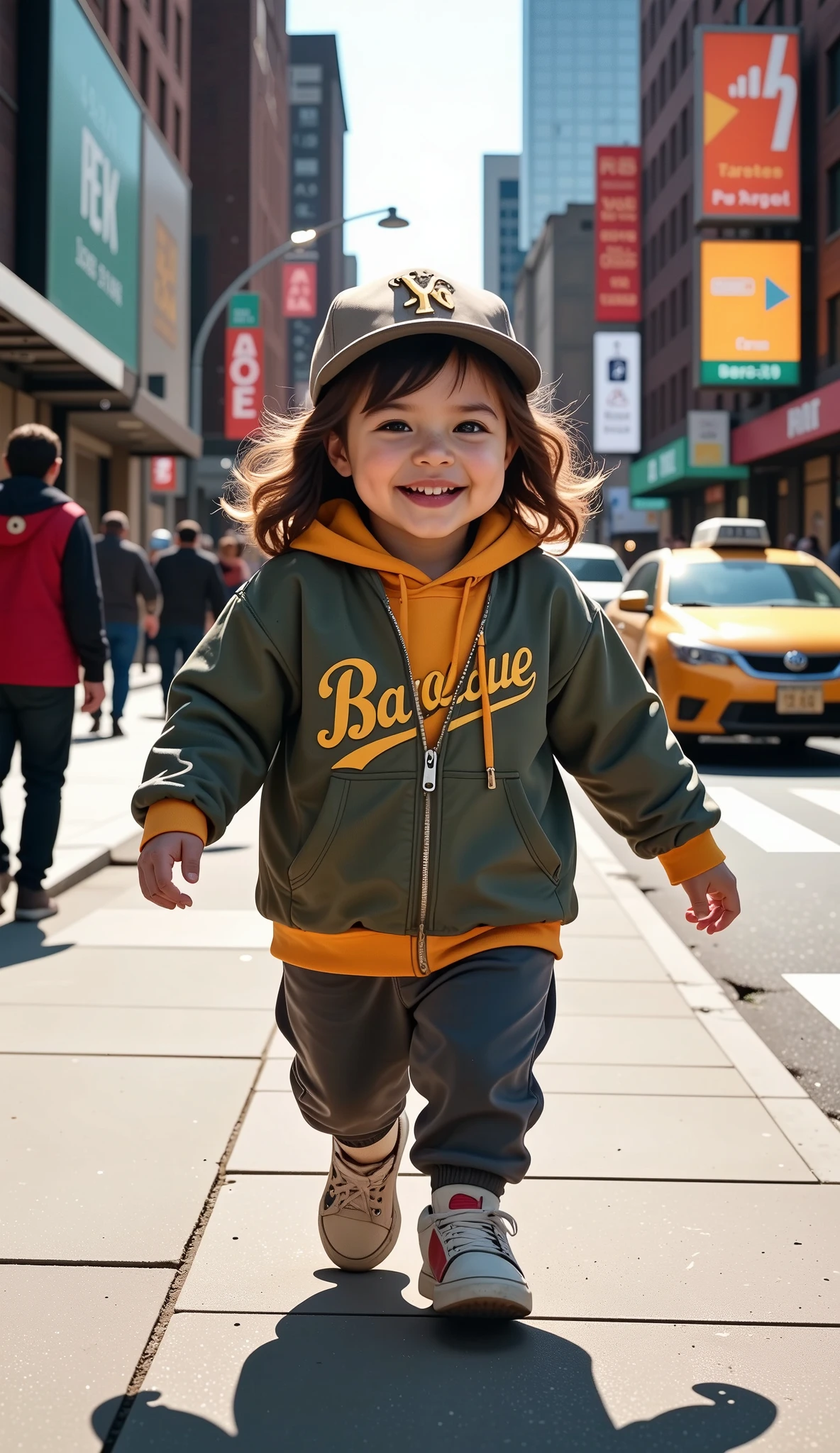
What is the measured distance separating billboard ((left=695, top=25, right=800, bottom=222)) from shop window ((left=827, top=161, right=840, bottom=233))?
660 millimetres

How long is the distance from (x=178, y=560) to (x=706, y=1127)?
11.0m

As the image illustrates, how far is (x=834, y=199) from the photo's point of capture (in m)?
34.1

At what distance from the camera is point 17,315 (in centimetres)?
1447

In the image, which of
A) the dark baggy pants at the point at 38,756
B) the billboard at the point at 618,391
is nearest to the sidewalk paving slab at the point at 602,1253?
the dark baggy pants at the point at 38,756

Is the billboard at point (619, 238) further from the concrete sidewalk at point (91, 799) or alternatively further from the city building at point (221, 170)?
the concrete sidewalk at point (91, 799)

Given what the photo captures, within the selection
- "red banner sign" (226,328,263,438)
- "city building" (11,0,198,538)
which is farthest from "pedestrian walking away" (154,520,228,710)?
"red banner sign" (226,328,263,438)

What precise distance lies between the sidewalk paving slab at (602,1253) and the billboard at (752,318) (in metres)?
33.4

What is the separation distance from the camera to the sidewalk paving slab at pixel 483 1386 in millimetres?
2289

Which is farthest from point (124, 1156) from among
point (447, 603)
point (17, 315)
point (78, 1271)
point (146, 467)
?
point (146, 467)

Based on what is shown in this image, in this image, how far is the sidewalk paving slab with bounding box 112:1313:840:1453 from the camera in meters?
2.29

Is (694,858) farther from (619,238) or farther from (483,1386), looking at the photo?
(619,238)

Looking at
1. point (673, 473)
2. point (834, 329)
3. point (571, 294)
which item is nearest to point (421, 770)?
point (834, 329)

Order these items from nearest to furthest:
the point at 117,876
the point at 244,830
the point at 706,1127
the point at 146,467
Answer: the point at 706,1127
the point at 117,876
the point at 244,830
the point at 146,467

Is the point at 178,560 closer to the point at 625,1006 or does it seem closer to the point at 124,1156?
the point at 625,1006
